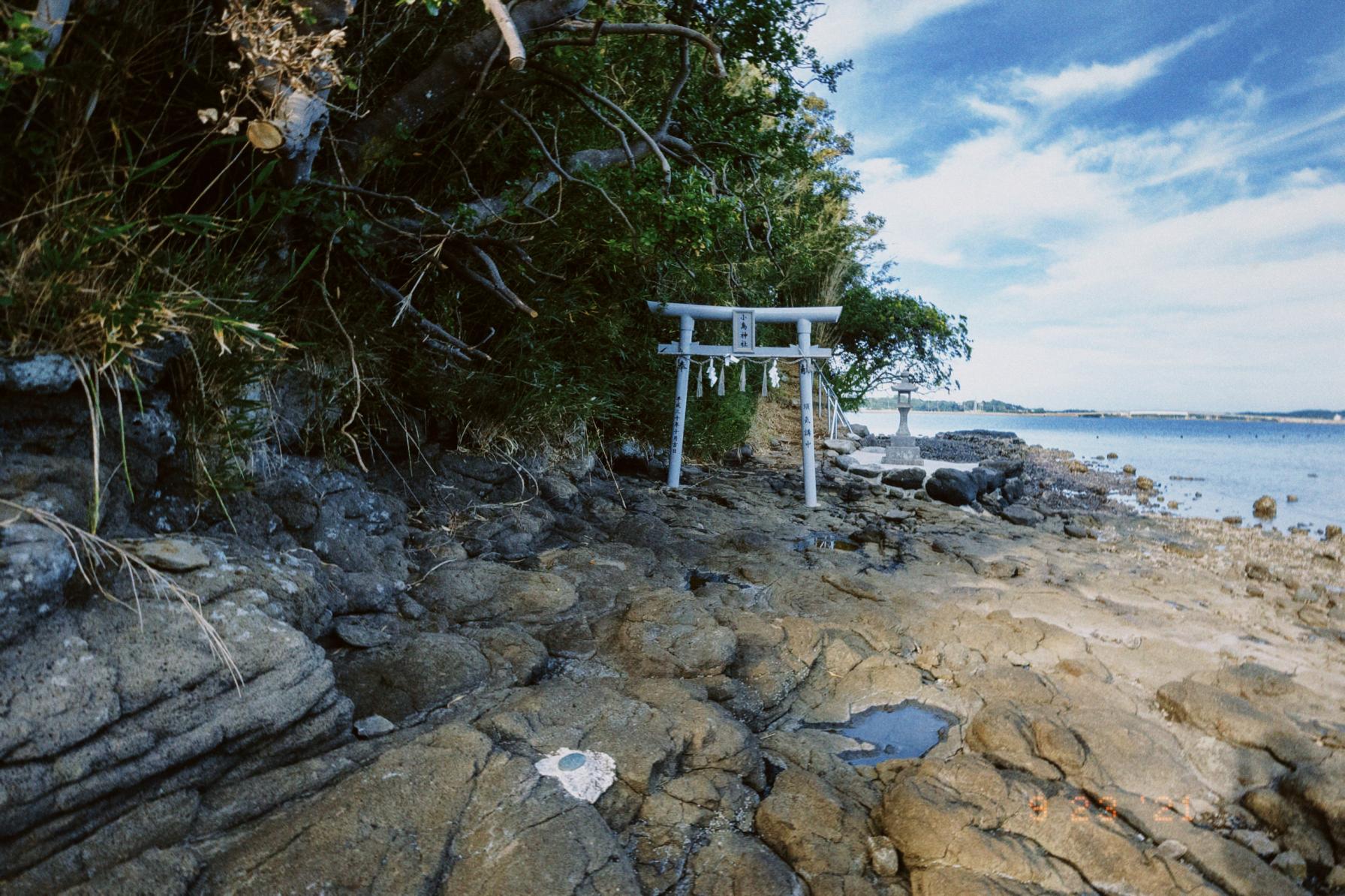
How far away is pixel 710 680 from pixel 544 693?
82 cm

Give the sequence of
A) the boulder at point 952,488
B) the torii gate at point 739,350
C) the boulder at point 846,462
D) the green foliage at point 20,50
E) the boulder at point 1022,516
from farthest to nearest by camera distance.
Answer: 1. the boulder at point 846,462
2. the boulder at point 952,488
3. the boulder at point 1022,516
4. the torii gate at point 739,350
5. the green foliage at point 20,50

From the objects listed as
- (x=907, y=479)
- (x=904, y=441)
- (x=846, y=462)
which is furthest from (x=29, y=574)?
(x=904, y=441)

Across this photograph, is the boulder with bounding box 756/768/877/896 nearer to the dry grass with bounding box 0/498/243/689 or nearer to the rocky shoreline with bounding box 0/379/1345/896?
the rocky shoreline with bounding box 0/379/1345/896

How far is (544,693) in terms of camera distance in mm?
2518

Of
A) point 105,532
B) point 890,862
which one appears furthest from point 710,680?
point 105,532

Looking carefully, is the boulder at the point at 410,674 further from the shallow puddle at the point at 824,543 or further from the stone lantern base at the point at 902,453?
the stone lantern base at the point at 902,453

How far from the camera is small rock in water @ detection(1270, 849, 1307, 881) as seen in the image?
205 centimetres

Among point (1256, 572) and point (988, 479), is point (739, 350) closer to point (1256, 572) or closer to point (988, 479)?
point (988, 479)

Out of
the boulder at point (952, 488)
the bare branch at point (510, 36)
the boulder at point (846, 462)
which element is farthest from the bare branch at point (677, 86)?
the boulder at point (846, 462)

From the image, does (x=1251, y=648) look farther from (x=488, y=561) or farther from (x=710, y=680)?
(x=488, y=561)

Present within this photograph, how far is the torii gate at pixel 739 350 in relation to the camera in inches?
291
